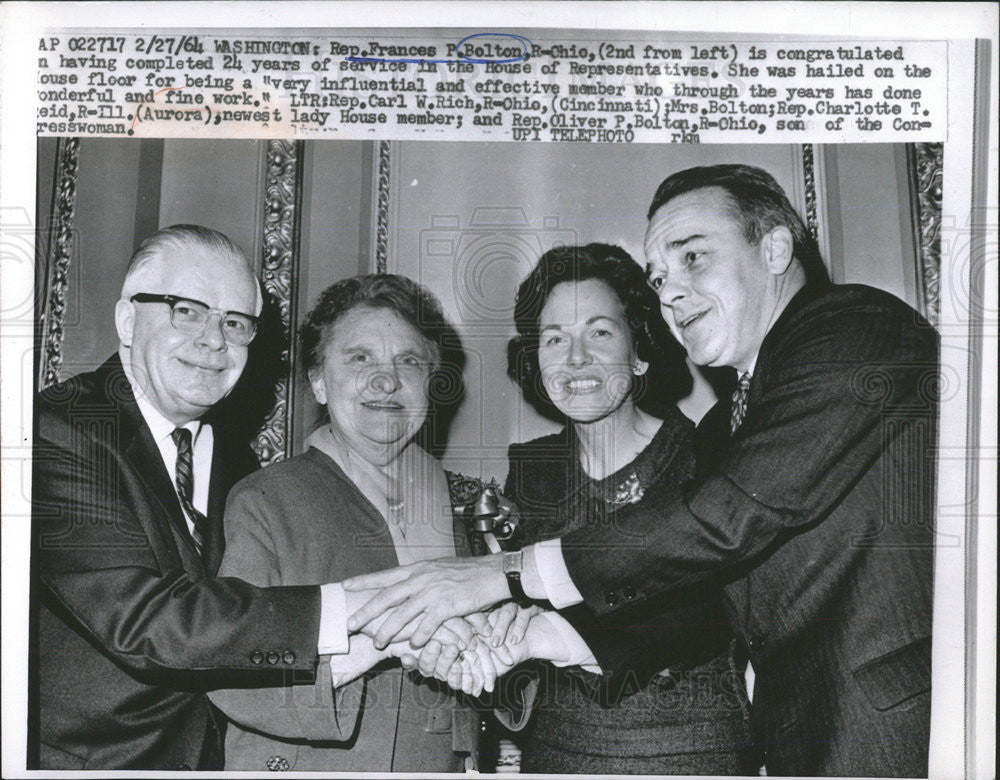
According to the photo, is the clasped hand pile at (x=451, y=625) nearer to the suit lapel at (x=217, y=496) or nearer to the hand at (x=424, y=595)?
the hand at (x=424, y=595)

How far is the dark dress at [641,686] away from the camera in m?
2.02

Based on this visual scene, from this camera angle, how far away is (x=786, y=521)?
1971 mm

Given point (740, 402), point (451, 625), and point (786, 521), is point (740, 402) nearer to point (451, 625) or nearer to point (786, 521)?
point (786, 521)

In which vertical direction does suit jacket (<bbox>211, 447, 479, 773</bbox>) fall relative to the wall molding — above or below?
below

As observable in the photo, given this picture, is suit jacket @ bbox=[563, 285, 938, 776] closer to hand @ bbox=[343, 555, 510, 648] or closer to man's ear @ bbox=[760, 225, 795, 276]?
man's ear @ bbox=[760, 225, 795, 276]

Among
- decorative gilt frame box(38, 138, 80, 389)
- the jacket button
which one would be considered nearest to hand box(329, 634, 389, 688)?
the jacket button

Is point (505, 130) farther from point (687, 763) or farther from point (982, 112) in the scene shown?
point (687, 763)

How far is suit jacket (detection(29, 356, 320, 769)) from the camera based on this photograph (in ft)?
6.48

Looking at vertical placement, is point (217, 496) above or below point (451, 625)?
above

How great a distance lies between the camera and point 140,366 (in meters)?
2.06

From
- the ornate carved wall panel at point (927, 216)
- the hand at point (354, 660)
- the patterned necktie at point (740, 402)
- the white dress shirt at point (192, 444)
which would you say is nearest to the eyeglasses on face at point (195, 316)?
the white dress shirt at point (192, 444)

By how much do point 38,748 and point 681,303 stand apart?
1603 mm

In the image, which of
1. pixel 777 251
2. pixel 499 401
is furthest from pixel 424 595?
pixel 777 251

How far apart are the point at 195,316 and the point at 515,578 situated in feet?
2.78
